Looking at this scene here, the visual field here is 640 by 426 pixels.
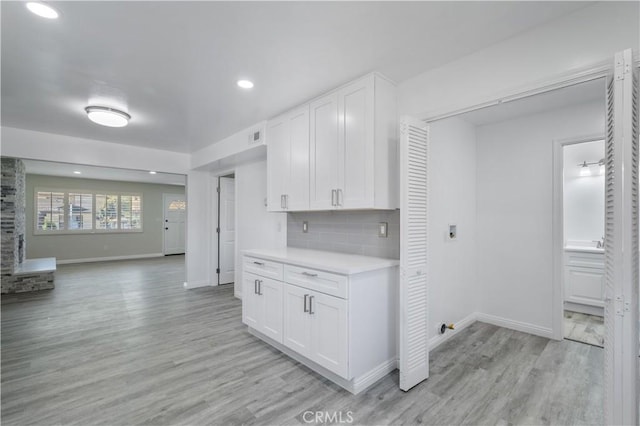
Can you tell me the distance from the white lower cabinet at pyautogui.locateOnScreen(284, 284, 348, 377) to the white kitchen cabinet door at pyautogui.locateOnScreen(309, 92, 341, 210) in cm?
85

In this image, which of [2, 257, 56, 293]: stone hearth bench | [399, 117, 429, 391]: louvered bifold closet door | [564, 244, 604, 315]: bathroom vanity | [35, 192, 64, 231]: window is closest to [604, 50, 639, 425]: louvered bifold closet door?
[399, 117, 429, 391]: louvered bifold closet door

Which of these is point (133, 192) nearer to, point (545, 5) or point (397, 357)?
point (397, 357)

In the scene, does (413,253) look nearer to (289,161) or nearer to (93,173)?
(289,161)

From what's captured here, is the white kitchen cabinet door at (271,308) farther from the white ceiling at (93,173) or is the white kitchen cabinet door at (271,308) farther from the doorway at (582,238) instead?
the white ceiling at (93,173)

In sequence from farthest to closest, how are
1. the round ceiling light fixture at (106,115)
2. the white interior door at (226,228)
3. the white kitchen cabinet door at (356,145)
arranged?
the white interior door at (226,228) → the round ceiling light fixture at (106,115) → the white kitchen cabinet door at (356,145)

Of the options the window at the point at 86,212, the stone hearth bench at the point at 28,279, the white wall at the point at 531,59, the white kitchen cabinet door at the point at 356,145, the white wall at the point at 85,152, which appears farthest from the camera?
the window at the point at 86,212

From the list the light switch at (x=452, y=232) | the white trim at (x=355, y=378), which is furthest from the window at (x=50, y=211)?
the light switch at (x=452, y=232)

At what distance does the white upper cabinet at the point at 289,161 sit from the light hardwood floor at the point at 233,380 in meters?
1.54

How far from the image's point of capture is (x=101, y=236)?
8586mm

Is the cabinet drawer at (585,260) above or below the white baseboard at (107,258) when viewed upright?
above

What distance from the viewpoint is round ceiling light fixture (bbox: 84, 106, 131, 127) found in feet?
10.1

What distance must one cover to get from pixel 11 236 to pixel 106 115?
4142 millimetres

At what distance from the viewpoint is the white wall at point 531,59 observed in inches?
61.8

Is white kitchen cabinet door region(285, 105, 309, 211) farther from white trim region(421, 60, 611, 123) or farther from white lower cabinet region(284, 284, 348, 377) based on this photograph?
white trim region(421, 60, 611, 123)
